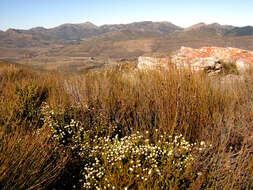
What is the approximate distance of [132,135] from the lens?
2600 millimetres

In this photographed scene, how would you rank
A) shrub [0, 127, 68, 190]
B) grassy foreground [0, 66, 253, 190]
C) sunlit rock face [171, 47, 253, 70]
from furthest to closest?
sunlit rock face [171, 47, 253, 70] < grassy foreground [0, 66, 253, 190] < shrub [0, 127, 68, 190]

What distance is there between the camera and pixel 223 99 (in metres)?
3.52

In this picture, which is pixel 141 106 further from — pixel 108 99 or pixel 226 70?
pixel 226 70

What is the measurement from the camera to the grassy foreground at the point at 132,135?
202 cm

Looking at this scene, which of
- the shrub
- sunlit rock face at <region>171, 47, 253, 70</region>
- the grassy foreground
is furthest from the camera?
sunlit rock face at <region>171, 47, 253, 70</region>

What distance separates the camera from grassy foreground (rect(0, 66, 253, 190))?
2020mm

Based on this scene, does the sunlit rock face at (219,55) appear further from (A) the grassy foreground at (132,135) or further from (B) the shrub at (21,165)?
(B) the shrub at (21,165)

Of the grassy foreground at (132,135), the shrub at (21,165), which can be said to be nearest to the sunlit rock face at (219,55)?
the grassy foreground at (132,135)

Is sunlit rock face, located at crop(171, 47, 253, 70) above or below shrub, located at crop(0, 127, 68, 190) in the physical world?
above

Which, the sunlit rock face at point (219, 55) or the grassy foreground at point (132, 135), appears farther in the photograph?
the sunlit rock face at point (219, 55)

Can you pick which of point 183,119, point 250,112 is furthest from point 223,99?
point 183,119

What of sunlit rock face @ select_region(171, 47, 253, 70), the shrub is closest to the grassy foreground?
the shrub

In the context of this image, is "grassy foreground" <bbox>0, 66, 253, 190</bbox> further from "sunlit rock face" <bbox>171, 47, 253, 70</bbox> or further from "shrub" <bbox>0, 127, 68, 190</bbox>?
"sunlit rock face" <bbox>171, 47, 253, 70</bbox>

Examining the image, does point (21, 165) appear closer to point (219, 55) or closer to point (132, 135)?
point (132, 135)
